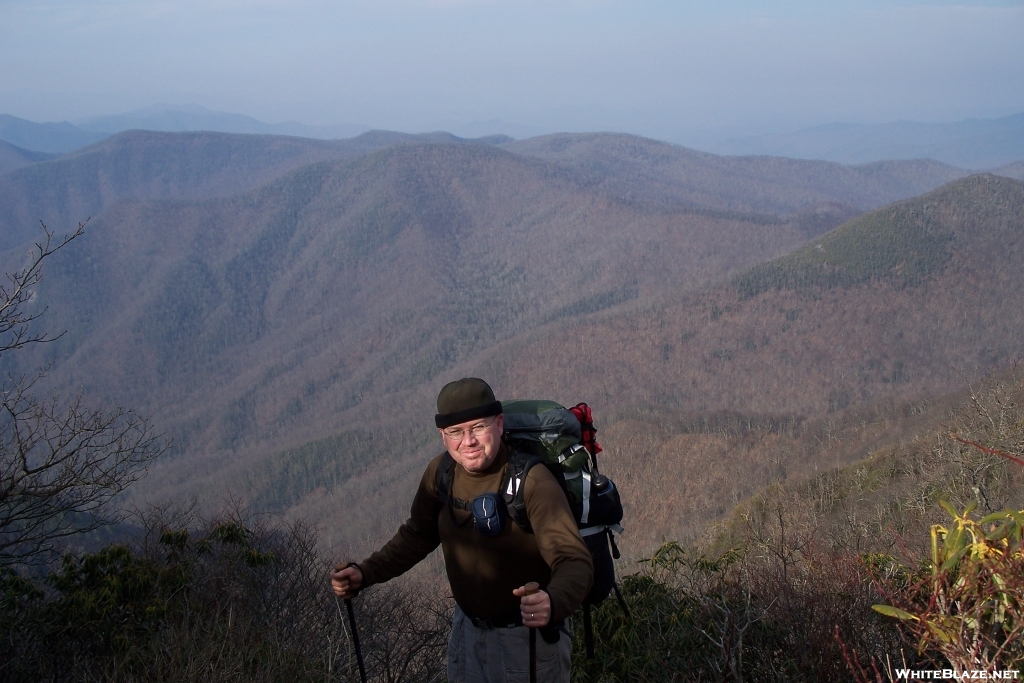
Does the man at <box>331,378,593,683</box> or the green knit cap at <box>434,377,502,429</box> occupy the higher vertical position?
the green knit cap at <box>434,377,502,429</box>

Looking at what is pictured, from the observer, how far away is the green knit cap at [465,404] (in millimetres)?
3139

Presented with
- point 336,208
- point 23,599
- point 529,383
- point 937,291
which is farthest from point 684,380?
point 336,208

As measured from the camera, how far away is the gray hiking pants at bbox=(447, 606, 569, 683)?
10.6 ft

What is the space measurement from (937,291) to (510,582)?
85390 mm

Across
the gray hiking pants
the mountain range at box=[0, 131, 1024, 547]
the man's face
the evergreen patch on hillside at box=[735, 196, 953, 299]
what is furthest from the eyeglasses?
the evergreen patch on hillside at box=[735, 196, 953, 299]

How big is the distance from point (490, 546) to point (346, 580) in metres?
0.82

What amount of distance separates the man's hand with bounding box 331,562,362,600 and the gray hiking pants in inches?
22.6

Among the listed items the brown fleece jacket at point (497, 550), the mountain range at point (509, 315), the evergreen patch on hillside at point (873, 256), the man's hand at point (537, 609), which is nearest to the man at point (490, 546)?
the brown fleece jacket at point (497, 550)

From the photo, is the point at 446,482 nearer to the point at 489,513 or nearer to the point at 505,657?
the point at 489,513

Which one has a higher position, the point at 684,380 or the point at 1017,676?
the point at 1017,676

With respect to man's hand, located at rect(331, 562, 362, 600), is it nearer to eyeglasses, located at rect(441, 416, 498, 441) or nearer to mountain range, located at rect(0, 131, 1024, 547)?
eyeglasses, located at rect(441, 416, 498, 441)

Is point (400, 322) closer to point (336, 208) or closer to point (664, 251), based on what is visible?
point (664, 251)

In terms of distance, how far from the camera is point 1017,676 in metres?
2.43

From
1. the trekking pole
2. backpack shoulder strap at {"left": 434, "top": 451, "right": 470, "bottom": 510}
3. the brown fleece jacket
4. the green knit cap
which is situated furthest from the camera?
backpack shoulder strap at {"left": 434, "top": 451, "right": 470, "bottom": 510}
